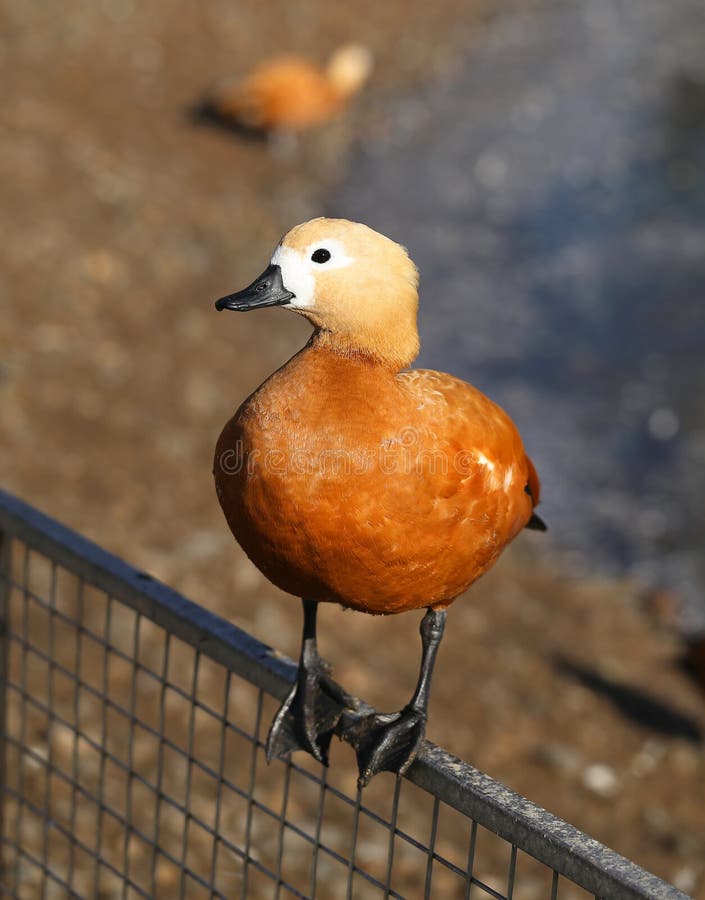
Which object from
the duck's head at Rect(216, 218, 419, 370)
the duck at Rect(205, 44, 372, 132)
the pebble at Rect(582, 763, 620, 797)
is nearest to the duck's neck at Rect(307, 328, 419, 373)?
the duck's head at Rect(216, 218, 419, 370)

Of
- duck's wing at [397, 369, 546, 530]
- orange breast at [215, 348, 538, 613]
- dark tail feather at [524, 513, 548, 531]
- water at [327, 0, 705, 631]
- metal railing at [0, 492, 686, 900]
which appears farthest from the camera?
water at [327, 0, 705, 631]

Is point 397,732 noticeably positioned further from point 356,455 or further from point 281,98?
point 281,98

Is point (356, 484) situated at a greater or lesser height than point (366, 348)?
lesser

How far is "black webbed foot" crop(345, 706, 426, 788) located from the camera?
1982 millimetres

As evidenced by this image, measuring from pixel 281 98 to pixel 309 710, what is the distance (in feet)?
23.5

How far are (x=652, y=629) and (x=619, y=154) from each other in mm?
5659

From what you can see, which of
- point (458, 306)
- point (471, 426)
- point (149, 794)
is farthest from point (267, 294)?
point (458, 306)

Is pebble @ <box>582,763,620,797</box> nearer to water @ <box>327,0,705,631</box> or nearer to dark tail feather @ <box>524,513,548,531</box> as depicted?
water @ <box>327,0,705,631</box>

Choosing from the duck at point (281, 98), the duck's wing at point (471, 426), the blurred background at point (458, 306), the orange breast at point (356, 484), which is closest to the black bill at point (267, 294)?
the orange breast at point (356, 484)

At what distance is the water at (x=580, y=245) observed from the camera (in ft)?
21.2

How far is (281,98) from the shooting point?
8711 millimetres

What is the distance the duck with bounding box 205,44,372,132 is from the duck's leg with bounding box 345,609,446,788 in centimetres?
707

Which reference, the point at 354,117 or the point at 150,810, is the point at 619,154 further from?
the point at 150,810

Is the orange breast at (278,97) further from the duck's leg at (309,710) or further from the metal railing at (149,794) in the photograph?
the duck's leg at (309,710)
